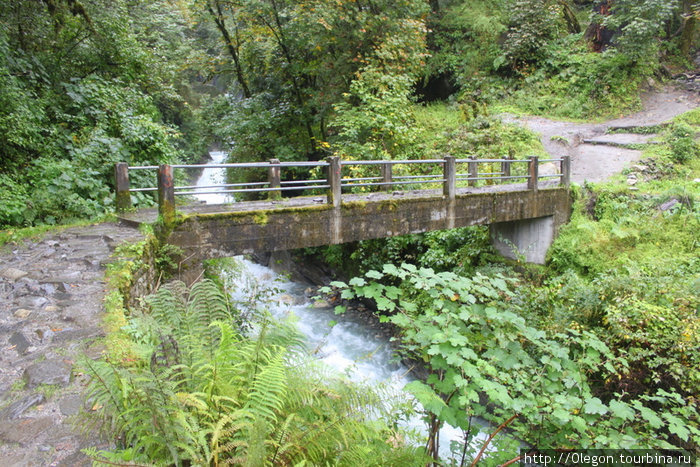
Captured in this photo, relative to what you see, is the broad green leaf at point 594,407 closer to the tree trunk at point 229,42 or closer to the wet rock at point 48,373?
the wet rock at point 48,373

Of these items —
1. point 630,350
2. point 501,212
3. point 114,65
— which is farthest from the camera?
point 114,65

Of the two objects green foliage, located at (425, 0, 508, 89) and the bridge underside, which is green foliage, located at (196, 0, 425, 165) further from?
green foliage, located at (425, 0, 508, 89)

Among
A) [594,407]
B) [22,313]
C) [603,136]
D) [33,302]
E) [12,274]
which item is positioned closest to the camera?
[594,407]

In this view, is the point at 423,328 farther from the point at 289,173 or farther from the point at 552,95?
the point at 552,95

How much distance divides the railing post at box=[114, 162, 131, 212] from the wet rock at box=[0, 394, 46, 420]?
180 inches

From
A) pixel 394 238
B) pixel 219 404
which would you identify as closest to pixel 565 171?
pixel 394 238

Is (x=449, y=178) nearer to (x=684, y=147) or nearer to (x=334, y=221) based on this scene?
(x=334, y=221)

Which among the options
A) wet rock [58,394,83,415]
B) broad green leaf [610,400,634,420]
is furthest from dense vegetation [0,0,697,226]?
broad green leaf [610,400,634,420]

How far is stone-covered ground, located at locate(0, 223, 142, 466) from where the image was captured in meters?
2.21

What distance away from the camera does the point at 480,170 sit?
13453mm

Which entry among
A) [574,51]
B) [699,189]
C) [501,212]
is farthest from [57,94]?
[574,51]

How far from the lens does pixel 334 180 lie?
6.45 metres

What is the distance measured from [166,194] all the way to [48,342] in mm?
2599

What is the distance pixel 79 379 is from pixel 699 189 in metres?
12.7
